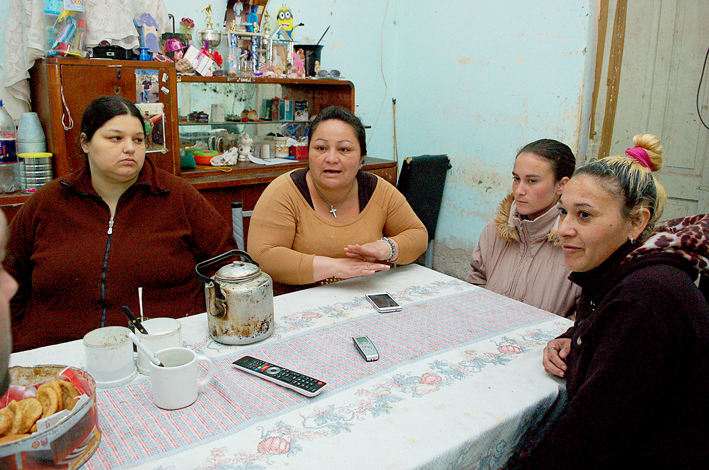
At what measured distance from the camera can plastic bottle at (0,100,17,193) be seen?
2.37 m

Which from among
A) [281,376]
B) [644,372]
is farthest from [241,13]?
[644,372]

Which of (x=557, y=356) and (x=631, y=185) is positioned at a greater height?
(x=631, y=185)

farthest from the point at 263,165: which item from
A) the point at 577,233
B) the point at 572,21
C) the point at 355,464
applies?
the point at 355,464

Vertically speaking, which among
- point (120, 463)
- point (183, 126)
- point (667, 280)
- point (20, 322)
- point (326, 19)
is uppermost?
point (326, 19)

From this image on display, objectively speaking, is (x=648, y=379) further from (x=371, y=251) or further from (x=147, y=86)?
(x=147, y=86)

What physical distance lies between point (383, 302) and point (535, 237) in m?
0.65

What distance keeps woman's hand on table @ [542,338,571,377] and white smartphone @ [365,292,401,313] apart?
449mm

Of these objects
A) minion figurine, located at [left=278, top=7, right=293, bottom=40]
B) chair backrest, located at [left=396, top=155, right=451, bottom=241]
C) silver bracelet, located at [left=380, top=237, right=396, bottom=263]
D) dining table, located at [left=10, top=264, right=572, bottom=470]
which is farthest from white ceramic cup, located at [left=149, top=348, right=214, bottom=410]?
minion figurine, located at [left=278, top=7, right=293, bottom=40]

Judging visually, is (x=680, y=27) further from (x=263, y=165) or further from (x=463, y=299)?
(x=263, y=165)

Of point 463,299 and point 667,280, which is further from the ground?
point 667,280

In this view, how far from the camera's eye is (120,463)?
33.7 inches

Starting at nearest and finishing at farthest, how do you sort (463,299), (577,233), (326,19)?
(577,233) < (463,299) < (326,19)

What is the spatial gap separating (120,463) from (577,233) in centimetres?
105

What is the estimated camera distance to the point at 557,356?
118 cm
